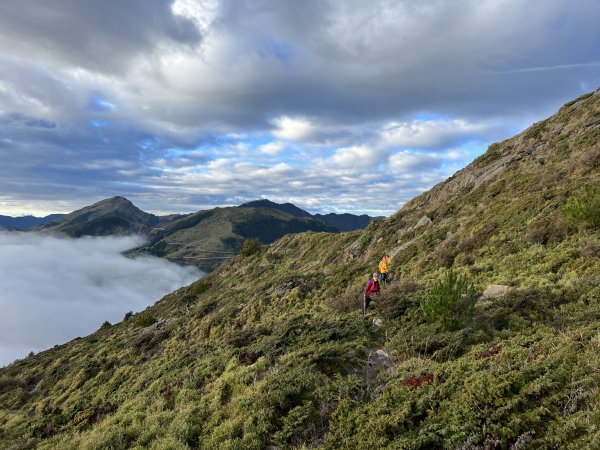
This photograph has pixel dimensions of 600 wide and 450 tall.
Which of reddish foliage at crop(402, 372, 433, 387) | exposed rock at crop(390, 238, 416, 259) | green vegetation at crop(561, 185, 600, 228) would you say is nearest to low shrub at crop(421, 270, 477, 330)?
reddish foliage at crop(402, 372, 433, 387)

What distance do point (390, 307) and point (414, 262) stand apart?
36.6 ft

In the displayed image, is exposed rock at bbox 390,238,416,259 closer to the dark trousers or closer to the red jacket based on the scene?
the red jacket

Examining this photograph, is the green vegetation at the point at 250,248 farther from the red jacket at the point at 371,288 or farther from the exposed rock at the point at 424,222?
the red jacket at the point at 371,288

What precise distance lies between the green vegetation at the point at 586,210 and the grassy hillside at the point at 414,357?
0.21 feet

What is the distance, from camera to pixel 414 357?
1101 cm

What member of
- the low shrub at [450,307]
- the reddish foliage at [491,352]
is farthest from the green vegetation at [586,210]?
the reddish foliage at [491,352]

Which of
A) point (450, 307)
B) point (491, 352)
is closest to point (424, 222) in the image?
point (450, 307)

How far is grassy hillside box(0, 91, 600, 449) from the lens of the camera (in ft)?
21.4

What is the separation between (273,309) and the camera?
28844 mm

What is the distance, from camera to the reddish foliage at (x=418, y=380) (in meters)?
8.38

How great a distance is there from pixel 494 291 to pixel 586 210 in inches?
260

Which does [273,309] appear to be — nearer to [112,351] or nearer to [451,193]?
[112,351]

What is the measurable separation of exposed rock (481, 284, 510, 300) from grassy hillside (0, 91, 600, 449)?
428 mm

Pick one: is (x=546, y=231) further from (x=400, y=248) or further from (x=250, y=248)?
(x=250, y=248)
